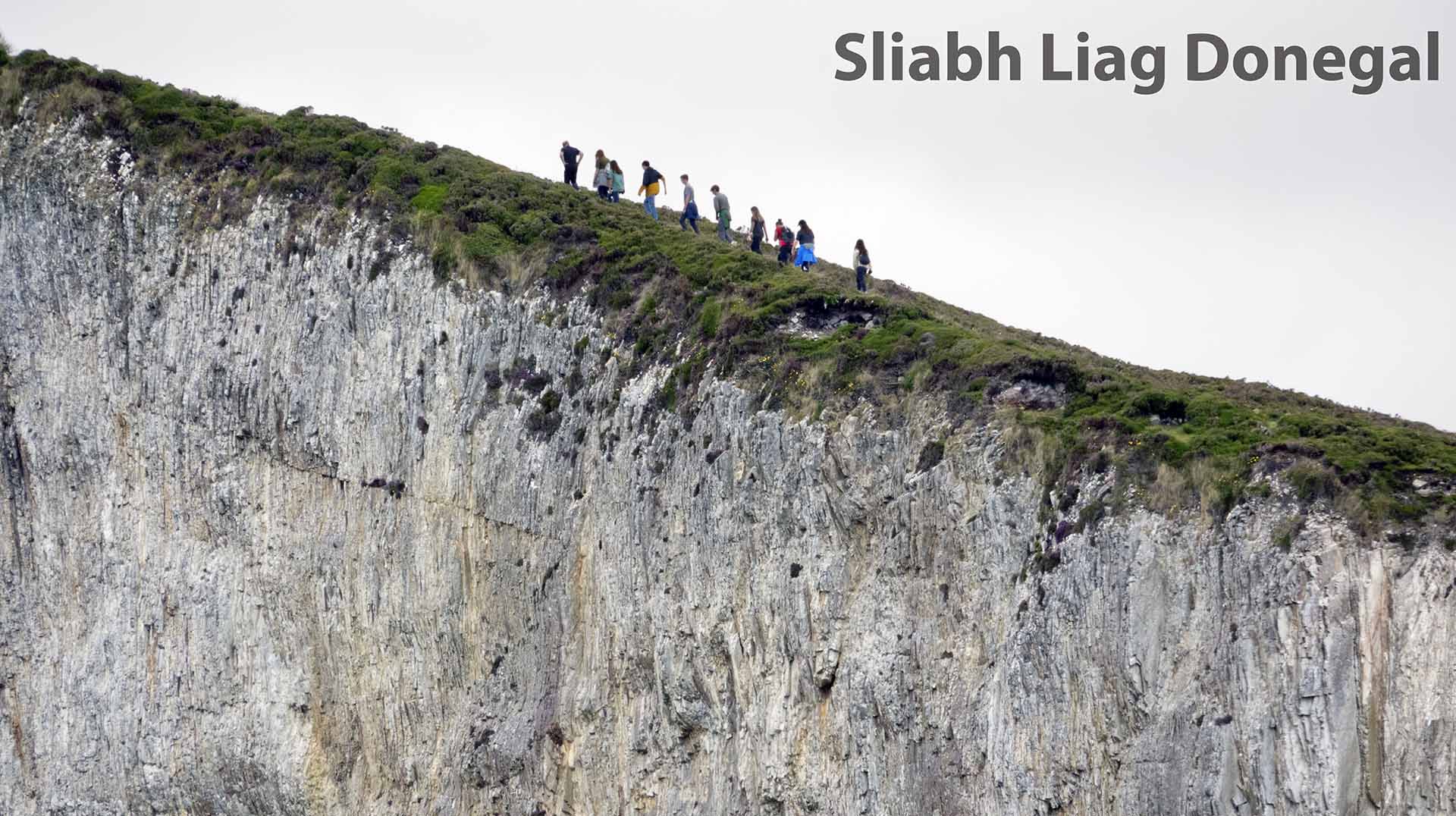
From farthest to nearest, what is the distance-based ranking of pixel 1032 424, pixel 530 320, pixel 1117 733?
pixel 530 320
pixel 1032 424
pixel 1117 733

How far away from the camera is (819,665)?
150 feet

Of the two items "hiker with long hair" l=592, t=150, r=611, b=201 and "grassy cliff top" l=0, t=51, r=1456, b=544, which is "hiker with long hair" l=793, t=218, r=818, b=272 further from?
"hiker with long hair" l=592, t=150, r=611, b=201

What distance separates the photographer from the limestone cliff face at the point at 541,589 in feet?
126

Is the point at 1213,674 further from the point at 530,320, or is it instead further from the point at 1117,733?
the point at 530,320

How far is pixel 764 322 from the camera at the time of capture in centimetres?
5075

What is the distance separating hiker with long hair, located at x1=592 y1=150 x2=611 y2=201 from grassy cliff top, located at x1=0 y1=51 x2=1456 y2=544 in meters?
1.12

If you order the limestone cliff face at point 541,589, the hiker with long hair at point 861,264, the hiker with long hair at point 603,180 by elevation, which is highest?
the hiker with long hair at point 603,180

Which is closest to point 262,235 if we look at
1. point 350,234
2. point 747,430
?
point 350,234

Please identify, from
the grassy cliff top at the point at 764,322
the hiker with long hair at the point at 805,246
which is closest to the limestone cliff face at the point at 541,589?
the grassy cliff top at the point at 764,322

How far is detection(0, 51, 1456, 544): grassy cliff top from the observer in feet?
134

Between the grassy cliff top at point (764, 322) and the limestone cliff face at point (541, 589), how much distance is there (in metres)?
0.83

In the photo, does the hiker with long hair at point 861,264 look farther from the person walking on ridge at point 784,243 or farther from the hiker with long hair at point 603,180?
the hiker with long hair at point 603,180

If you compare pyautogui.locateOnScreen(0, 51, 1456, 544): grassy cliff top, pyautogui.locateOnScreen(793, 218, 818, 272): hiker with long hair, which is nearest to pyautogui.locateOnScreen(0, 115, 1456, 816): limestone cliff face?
pyautogui.locateOnScreen(0, 51, 1456, 544): grassy cliff top

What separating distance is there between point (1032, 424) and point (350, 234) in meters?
23.0
